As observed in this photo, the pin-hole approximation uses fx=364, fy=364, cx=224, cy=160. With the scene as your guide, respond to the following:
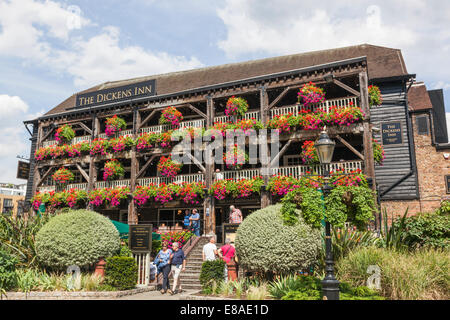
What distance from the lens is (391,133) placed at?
20281 millimetres

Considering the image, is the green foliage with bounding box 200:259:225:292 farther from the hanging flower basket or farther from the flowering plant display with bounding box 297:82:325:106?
the hanging flower basket

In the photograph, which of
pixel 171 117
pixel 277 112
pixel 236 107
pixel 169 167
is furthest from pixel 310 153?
pixel 171 117

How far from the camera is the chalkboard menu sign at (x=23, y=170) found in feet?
88.1

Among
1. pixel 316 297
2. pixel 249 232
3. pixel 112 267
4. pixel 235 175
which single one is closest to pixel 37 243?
pixel 112 267

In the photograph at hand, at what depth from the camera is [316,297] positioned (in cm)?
693

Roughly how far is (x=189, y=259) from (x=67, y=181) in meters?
12.4

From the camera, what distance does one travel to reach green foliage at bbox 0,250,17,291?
380 inches

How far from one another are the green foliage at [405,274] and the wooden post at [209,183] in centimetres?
1012

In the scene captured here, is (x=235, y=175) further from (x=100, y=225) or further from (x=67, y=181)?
(x=67, y=181)

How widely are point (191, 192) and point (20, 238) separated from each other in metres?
8.30

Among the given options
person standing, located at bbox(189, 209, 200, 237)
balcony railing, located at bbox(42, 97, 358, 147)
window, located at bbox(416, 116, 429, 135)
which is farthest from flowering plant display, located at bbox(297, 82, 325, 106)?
window, located at bbox(416, 116, 429, 135)

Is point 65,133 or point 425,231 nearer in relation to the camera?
point 425,231

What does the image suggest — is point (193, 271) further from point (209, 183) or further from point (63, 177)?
point (63, 177)
